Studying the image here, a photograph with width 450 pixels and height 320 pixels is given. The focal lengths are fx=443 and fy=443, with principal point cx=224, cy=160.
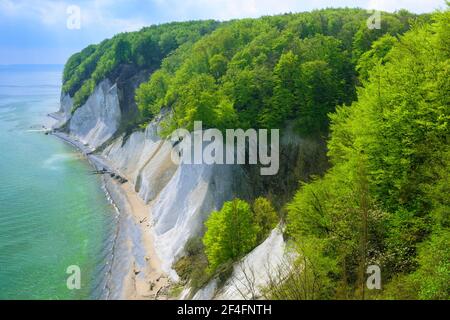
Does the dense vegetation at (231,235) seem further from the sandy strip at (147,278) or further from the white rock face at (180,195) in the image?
the white rock face at (180,195)

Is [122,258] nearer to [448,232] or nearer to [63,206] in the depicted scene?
[63,206]

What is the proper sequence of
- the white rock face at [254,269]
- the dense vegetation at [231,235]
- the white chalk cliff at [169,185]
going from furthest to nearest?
the white chalk cliff at [169,185] < the dense vegetation at [231,235] < the white rock face at [254,269]

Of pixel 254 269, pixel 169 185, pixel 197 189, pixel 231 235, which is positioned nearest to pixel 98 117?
pixel 169 185

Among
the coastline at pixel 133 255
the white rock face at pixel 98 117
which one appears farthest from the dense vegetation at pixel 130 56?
the coastline at pixel 133 255

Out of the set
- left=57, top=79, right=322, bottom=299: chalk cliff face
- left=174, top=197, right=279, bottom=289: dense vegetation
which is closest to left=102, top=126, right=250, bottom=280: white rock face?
left=57, top=79, right=322, bottom=299: chalk cliff face

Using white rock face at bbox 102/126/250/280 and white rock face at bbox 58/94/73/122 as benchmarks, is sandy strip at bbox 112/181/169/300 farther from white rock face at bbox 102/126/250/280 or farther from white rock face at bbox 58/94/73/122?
white rock face at bbox 58/94/73/122
